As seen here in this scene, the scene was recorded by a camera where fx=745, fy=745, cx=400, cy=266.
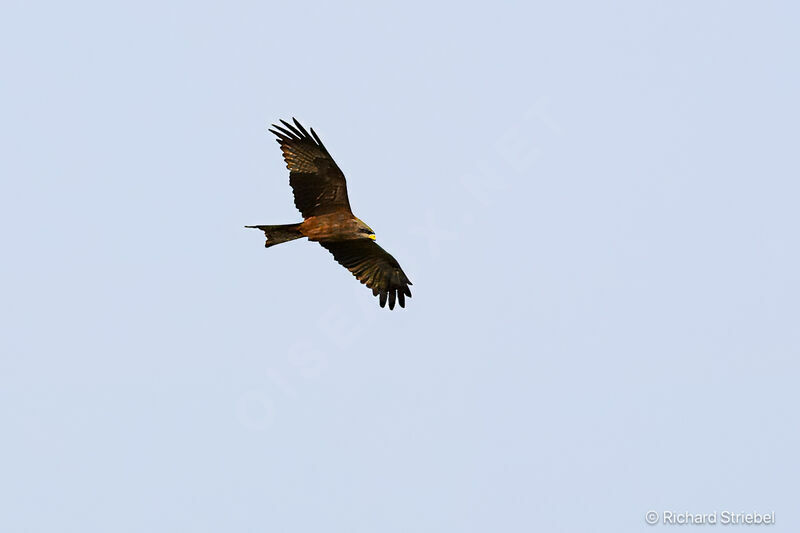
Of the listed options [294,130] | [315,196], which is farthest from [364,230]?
[294,130]

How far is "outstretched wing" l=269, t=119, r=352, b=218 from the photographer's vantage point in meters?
14.6

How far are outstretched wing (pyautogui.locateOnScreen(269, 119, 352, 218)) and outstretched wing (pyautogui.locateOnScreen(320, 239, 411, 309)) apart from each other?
3.98 feet

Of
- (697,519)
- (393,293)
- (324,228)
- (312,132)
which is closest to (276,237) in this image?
(324,228)

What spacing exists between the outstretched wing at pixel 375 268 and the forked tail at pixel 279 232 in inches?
43.6

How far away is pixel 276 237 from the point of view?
1474cm

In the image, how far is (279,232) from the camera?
14750 mm

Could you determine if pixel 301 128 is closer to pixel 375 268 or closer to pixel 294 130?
pixel 294 130

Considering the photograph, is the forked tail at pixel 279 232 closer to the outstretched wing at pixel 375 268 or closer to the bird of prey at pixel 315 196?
the bird of prey at pixel 315 196

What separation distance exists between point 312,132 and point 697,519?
11.3 m

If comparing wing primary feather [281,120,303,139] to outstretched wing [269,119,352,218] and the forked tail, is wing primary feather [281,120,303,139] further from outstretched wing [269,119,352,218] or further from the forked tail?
the forked tail

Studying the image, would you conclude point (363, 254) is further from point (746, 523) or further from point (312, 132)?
point (746, 523)

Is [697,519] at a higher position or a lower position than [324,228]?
lower

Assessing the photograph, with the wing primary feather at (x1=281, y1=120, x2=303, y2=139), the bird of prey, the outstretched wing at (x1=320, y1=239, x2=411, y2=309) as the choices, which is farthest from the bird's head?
the wing primary feather at (x1=281, y1=120, x2=303, y2=139)

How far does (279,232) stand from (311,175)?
4.24 ft
